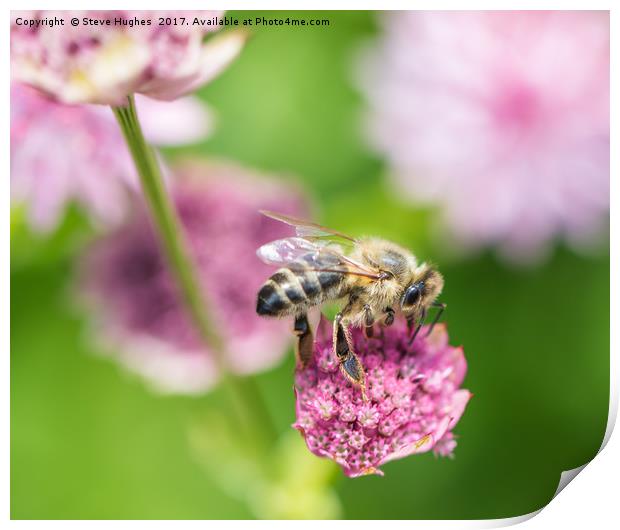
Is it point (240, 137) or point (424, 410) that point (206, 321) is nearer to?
point (424, 410)

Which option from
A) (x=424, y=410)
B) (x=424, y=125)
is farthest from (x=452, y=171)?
(x=424, y=410)

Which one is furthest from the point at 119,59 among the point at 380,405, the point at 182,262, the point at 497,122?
the point at 497,122

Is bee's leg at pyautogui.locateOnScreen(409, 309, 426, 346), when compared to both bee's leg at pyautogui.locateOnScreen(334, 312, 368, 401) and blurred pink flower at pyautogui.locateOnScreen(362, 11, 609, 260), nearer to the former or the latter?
bee's leg at pyautogui.locateOnScreen(334, 312, 368, 401)

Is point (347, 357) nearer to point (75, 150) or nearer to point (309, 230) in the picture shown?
point (309, 230)

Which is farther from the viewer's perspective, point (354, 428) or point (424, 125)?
point (424, 125)

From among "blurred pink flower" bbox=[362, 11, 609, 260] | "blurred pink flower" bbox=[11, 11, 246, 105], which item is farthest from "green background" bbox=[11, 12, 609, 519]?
"blurred pink flower" bbox=[11, 11, 246, 105]

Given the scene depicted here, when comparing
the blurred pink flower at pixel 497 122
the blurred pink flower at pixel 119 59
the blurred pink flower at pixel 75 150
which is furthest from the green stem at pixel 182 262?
the blurred pink flower at pixel 497 122

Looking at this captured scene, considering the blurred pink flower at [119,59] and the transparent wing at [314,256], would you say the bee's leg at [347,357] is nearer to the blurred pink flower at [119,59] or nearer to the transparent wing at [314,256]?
the transparent wing at [314,256]

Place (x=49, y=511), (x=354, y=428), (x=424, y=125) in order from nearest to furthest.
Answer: (x=354, y=428) → (x=49, y=511) → (x=424, y=125)
